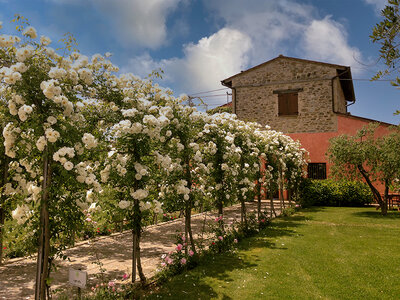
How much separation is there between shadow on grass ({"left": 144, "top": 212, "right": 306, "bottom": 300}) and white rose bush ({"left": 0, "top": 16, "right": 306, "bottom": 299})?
0.50 metres

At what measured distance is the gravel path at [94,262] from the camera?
16.2ft

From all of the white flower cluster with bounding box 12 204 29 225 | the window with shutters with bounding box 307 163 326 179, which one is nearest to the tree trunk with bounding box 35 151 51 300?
the white flower cluster with bounding box 12 204 29 225

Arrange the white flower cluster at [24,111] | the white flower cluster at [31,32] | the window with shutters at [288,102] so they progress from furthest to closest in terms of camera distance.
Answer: the window with shutters at [288,102] < the white flower cluster at [31,32] < the white flower cluster at [24,111]

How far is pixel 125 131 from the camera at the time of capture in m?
4.14

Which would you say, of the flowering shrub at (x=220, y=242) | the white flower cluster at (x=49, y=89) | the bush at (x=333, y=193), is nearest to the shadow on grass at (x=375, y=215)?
the bush at (x=333, y=193)

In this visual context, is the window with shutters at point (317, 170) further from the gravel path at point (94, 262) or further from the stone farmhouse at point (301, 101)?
the gravel path at point (94, 262)

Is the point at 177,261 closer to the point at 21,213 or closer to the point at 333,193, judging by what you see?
the point at 21,213

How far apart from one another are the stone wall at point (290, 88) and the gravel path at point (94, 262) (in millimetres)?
10333

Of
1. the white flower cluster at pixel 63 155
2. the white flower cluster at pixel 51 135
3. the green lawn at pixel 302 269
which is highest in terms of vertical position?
the white flower cluster at pixel 51 135

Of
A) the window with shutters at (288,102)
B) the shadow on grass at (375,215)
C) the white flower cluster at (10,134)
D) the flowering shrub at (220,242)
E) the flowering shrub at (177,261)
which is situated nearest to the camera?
the white flower cluster at (10,134)

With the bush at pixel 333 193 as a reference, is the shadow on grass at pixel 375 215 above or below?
below

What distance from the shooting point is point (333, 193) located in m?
15.2

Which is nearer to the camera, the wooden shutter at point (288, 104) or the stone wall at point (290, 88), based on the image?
the stone wall at point (290, 88)

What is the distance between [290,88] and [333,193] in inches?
254
